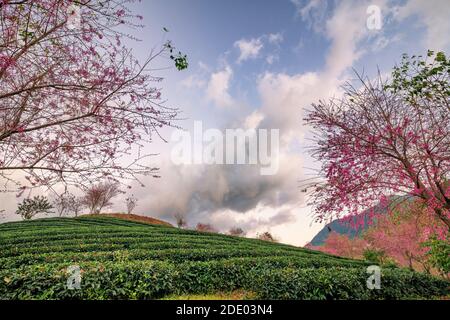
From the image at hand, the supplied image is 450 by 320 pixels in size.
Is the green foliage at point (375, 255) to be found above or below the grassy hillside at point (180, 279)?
below

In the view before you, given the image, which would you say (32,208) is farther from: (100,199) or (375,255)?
(375,255)

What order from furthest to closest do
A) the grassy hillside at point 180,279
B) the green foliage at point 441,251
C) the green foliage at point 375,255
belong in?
1. the green foliage at point 375,255
2. the green foliage at point 441,251
3. the grassy hillside at point 180,279

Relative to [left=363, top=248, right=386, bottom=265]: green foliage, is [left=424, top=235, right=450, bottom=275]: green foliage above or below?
above

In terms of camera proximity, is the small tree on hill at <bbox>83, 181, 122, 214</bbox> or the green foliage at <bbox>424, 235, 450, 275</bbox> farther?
the small tree on hill at <bbox>83, 181, 122, 214</bbox>

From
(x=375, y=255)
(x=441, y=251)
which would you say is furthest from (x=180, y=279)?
(x=375, y=255)

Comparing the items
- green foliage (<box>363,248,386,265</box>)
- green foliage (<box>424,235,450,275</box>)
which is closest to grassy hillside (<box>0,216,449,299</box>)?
green foliage (<box>424,235,450,275</box>)

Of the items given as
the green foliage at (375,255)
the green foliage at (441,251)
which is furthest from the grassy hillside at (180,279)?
the green foliage at (375,255)

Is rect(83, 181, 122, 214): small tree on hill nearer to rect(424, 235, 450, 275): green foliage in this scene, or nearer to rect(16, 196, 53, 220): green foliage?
rect(16, 196, 53, 220): green foliage

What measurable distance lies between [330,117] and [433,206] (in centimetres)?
341

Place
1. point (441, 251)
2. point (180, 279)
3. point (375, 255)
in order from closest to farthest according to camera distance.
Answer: point (180, 279) < point (441, 251) < point (375, 255)

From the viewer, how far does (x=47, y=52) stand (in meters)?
6.30

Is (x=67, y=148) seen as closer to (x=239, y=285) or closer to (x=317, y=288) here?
(x=239, y=285)

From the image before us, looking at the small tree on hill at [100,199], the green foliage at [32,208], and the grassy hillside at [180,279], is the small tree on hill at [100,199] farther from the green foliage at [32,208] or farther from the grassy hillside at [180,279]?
the grassy hillside at [180,279]
